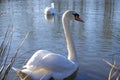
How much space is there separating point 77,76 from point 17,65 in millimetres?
1593

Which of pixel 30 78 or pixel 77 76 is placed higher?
pixel 30 78

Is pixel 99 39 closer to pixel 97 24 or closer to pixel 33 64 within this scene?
pixel 97 24

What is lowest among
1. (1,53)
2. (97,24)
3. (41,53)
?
(97,24)

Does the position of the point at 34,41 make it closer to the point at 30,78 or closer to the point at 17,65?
the point at 17,65

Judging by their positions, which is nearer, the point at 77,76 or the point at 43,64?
the point at 43,64

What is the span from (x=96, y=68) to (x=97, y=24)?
7.96 meters

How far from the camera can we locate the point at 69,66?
5551mm

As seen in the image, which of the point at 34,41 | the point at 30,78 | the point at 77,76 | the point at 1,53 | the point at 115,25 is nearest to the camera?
the point at 1,53

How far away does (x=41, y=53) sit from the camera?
512 cm

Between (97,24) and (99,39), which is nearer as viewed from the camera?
(99,39)

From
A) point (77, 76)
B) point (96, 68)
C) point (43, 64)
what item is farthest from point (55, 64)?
point (96, 68)

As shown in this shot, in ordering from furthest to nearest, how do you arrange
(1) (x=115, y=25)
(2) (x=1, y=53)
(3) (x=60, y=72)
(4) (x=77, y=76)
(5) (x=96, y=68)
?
1. (1) (x=115, y=25)
2. (5) (x=96, y=68)
3. (4) (x=77, y=76)
4. (3) (x=60, y=72)
5. (2) (x=1, y=53)

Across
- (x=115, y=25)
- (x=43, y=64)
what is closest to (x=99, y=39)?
(x=115, y=25)

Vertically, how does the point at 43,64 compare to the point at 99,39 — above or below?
Answer: above
